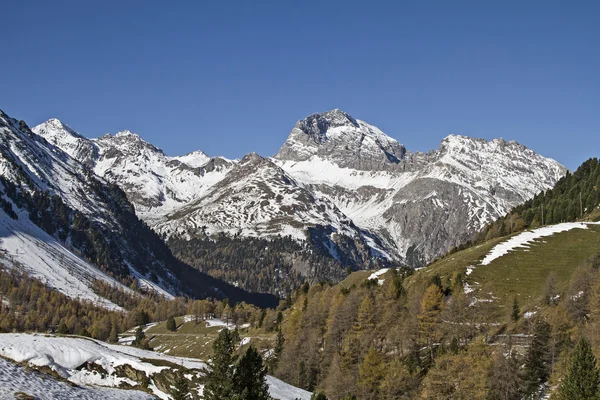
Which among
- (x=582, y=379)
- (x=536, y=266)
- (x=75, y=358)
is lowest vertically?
(x=75, y=358)

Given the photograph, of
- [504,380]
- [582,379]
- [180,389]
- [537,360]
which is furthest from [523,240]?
[180,389]

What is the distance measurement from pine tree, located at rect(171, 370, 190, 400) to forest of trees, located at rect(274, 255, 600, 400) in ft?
69.7

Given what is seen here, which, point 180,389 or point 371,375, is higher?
point 371,375

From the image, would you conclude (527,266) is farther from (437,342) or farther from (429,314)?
(437,342)

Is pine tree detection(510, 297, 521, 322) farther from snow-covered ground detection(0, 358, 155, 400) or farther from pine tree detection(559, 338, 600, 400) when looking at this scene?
snow-covered ground detection(0, 358, 155, 400)

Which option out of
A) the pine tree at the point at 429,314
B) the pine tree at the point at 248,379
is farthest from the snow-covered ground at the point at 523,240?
the pine tree at the point at 248,379

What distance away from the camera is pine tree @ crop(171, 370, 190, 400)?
65.9m

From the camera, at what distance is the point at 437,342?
125750 millimetres

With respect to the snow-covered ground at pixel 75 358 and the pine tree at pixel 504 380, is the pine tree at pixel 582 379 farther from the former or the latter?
the snow-covered ground at pixel 75 358

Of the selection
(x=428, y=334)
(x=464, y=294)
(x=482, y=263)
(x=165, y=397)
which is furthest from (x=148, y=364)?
(x=482, y=263)

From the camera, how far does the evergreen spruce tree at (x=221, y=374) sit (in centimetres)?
5256

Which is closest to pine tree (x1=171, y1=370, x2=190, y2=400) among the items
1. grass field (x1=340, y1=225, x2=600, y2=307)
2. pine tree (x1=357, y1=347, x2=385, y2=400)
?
pine tree (x1=357, y1=347, x2=385, y2=400)

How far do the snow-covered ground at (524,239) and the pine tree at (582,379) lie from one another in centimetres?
8633

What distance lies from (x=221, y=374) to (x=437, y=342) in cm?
8221
